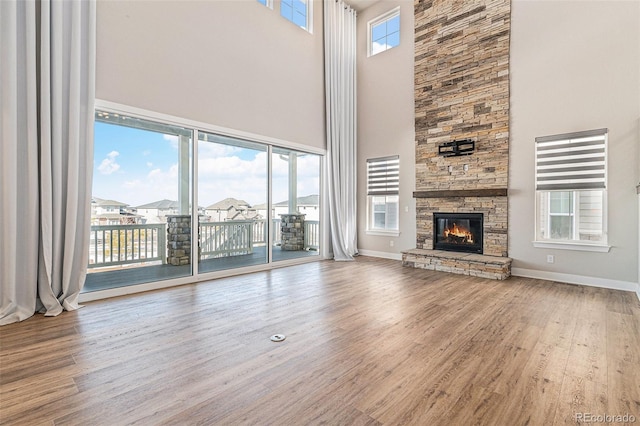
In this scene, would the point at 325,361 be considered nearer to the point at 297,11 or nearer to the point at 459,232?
the point at 459,232

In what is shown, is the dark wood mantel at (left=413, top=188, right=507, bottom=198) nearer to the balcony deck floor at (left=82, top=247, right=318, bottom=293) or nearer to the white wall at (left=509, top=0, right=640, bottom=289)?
the white wall at (left=509, top=0, right=640, bottom=289)

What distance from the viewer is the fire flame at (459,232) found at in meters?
5.90

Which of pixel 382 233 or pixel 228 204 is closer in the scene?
pixel 228 204

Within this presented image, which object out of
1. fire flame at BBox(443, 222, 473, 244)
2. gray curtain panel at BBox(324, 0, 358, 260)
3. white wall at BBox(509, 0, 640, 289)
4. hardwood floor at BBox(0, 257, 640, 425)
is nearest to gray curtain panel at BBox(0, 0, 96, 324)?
hardwood floor at BBox(0, 257, 640, 425)

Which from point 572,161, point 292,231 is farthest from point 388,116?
point 572,161

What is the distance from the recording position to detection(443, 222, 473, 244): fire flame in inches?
232

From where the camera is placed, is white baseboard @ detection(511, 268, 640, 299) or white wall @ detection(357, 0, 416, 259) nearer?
white baseboard @ detection(511, 268, 640, 299)

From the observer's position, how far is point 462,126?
19.4 ft

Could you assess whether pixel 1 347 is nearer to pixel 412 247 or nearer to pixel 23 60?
pixel 23 60

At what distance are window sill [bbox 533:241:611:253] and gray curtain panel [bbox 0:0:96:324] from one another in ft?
20.8

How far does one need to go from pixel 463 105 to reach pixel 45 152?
6.20 m

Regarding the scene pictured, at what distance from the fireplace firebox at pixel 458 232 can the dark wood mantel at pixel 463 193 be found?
0.37 meters

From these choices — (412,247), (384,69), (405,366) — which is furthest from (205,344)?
(384,69)

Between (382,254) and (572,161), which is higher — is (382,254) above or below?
below
